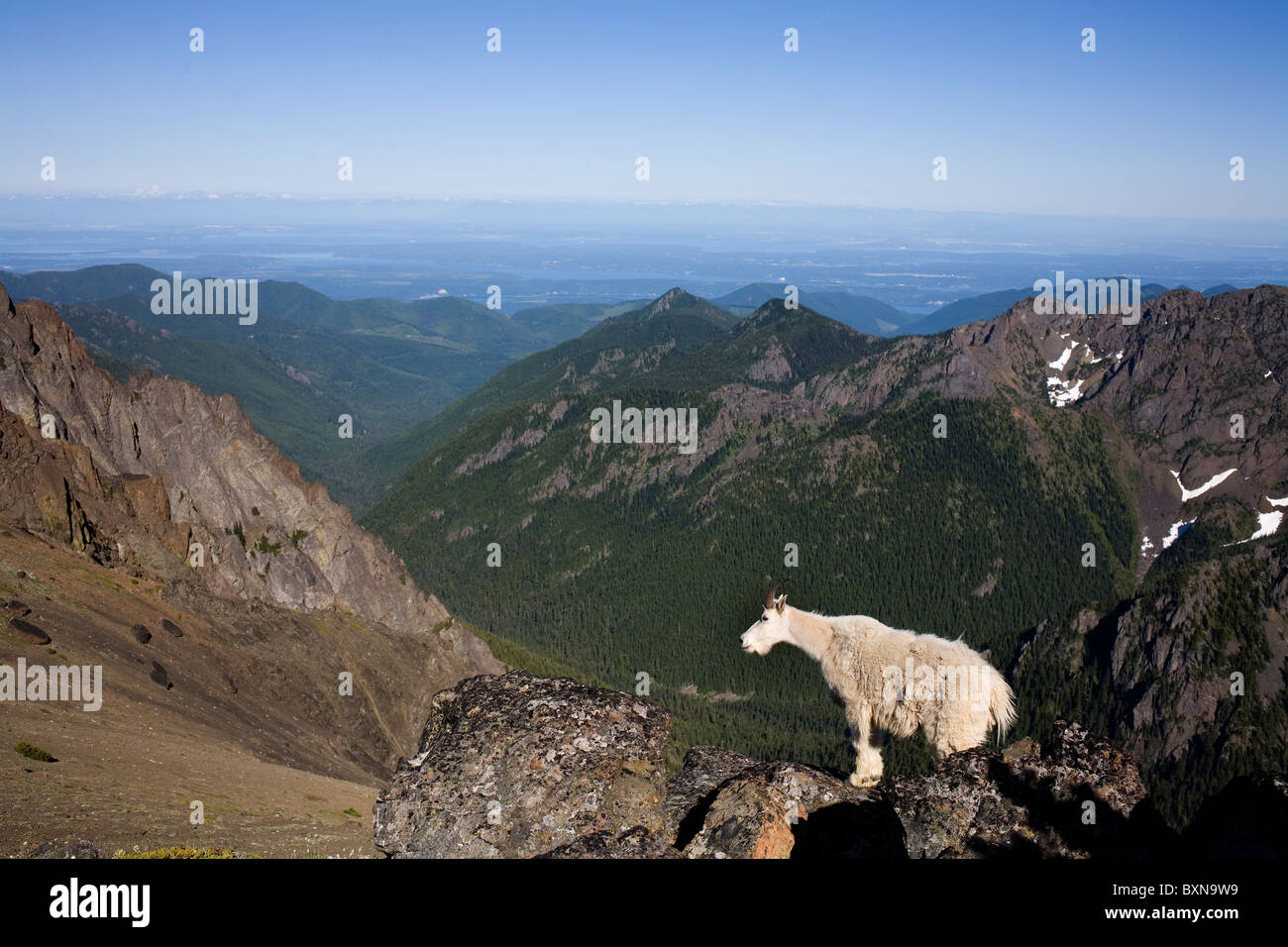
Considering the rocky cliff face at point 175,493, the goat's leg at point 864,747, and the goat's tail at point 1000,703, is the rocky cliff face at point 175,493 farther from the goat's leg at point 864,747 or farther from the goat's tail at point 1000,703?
the goat's tail at point 1000,703

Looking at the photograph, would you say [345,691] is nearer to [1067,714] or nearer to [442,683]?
[442,683]

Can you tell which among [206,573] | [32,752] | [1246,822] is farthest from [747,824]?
[206,573]

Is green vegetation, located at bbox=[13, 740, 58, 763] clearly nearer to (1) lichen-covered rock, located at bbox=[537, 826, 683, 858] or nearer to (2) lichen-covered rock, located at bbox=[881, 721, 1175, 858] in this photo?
(1) lichen-covered rock, located at bbox=[537, 826, 683, 858]

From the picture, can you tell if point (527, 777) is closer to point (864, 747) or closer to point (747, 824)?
Answer: point (747, 824)

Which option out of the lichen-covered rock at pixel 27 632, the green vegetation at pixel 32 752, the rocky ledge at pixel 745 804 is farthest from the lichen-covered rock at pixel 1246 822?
the lichen-covered rock at pixel 27 632
